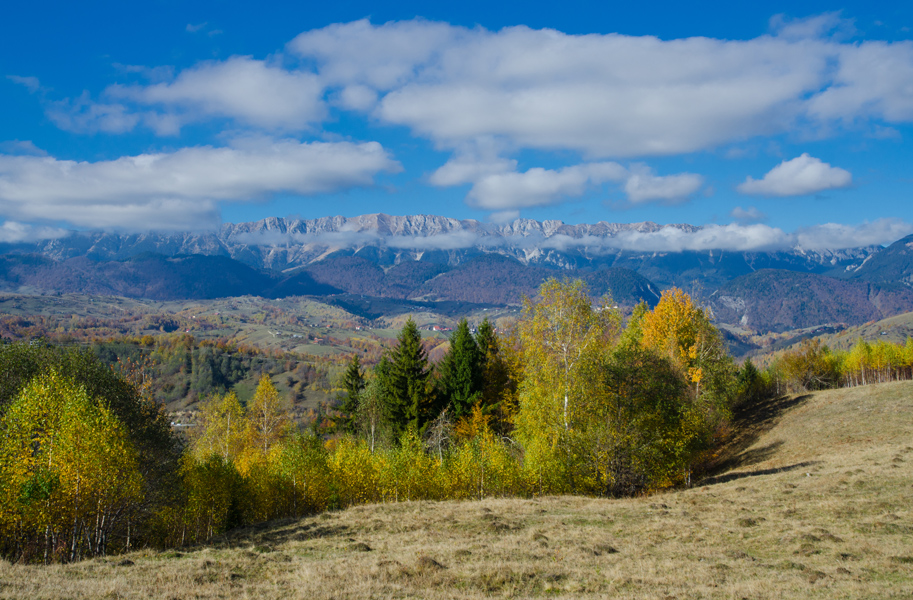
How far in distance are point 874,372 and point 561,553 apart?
126142mm

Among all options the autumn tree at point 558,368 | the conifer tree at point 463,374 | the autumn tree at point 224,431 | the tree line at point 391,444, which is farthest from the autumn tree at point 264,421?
the autumn tree at point 558,368

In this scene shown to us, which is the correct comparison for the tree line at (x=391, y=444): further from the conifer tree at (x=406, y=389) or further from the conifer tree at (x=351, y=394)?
the conifer tree at (x=351, y=394)

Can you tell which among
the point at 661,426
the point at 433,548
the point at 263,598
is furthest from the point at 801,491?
the point at 263,598

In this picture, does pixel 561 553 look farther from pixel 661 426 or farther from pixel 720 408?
pixel 720 408

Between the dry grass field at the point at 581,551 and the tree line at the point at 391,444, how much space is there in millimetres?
4256

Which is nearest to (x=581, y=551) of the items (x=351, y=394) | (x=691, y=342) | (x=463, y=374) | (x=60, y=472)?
(x=60, y=472)

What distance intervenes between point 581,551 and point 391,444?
32990 mm

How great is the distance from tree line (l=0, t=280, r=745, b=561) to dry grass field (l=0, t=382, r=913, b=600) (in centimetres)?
426

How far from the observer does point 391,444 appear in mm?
51781

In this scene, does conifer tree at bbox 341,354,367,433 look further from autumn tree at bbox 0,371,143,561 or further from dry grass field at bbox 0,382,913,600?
autumn tree at bbox 0,371,143,561

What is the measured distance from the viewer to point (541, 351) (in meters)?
38.4

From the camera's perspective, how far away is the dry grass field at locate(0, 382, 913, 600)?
54.8ft

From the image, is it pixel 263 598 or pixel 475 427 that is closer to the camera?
pixel 263 598

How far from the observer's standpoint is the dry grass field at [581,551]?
16.7 meters
